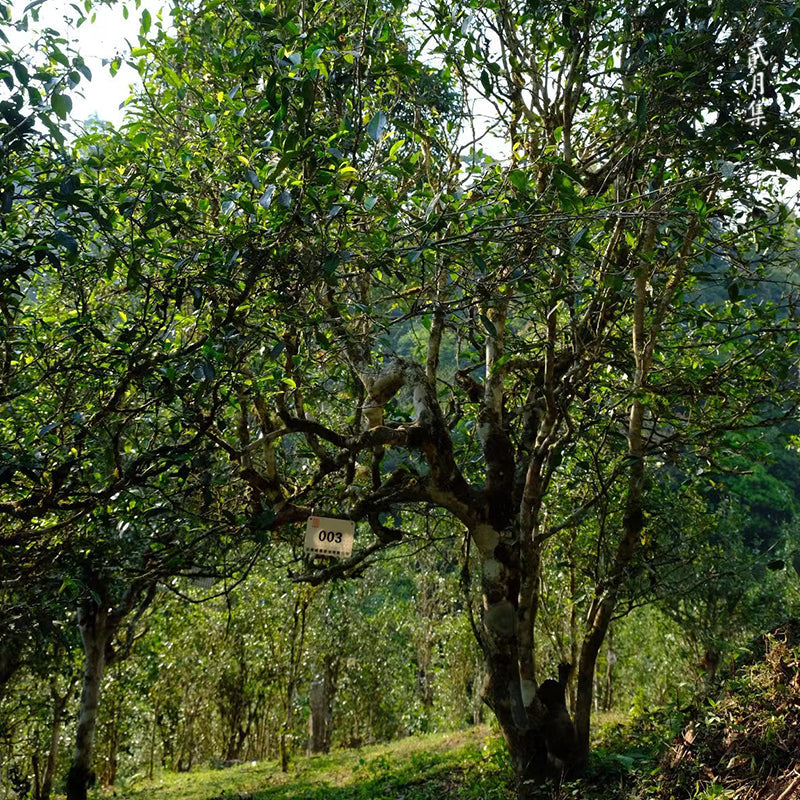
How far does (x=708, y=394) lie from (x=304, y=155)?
4.15 meters

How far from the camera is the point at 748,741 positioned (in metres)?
4.23

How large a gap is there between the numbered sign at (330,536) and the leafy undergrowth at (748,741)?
247 centimetres

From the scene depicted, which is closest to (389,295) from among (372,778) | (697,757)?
(697,757)

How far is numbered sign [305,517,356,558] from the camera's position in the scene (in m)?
4.97

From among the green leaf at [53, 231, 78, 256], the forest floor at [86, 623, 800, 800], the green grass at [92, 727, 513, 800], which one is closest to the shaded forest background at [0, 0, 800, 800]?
the green leaf at [53, 231, 78, 256]

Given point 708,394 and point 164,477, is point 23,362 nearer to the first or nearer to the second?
point 164,477

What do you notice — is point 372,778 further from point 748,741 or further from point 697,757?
point 748,741

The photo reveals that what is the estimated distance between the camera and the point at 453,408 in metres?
7.08

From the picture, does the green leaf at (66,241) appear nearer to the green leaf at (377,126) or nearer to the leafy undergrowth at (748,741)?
the green leaf at (377,126)

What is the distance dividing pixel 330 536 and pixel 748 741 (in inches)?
113

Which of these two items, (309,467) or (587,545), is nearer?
(309,467)

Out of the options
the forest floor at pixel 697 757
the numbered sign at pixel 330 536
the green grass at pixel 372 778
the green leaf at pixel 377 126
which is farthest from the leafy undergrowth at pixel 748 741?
the green leaf at pixel 377 126

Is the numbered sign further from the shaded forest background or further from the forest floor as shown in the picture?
the forest floor

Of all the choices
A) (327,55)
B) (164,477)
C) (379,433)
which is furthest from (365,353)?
(327,55)
